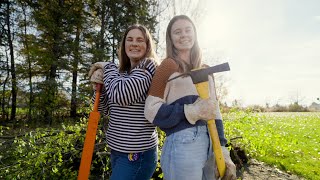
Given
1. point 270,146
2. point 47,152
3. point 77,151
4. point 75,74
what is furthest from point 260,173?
point 75,74

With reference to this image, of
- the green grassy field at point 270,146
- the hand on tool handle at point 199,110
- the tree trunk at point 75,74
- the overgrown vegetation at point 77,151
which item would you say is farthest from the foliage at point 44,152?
the tree trunk at point 75,74

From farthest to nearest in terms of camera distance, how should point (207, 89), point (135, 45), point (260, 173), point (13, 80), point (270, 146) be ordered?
point (13, 80), point (270, 146), point (260, 173), point (135, 45), point (207, 89)

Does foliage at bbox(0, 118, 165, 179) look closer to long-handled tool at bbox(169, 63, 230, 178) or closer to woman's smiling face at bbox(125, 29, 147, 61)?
woman's smiling face at bbox(125, 29, 147, 61)

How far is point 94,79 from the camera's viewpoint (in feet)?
7.23

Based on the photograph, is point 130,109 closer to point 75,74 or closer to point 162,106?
point 162,106

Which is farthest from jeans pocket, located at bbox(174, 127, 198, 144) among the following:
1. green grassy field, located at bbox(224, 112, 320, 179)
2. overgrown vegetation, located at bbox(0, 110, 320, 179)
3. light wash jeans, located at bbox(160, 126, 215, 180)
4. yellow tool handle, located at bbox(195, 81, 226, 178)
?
green grassy field, located at bbox(224, 112, 320, 179)

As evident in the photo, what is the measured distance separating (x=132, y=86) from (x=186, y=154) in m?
0.54

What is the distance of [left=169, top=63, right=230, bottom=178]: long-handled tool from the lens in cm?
175

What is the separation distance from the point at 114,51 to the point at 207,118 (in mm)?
12599

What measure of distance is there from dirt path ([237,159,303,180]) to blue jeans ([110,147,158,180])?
3223 mm

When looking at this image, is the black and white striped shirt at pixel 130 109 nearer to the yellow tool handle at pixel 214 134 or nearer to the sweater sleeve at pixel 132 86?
the sweater sleeve at pixel 132 86

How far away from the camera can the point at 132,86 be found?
1851 millimetres

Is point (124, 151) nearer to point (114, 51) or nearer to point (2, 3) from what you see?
point (114, 51)

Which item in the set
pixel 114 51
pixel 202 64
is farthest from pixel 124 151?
pixel 114 51
